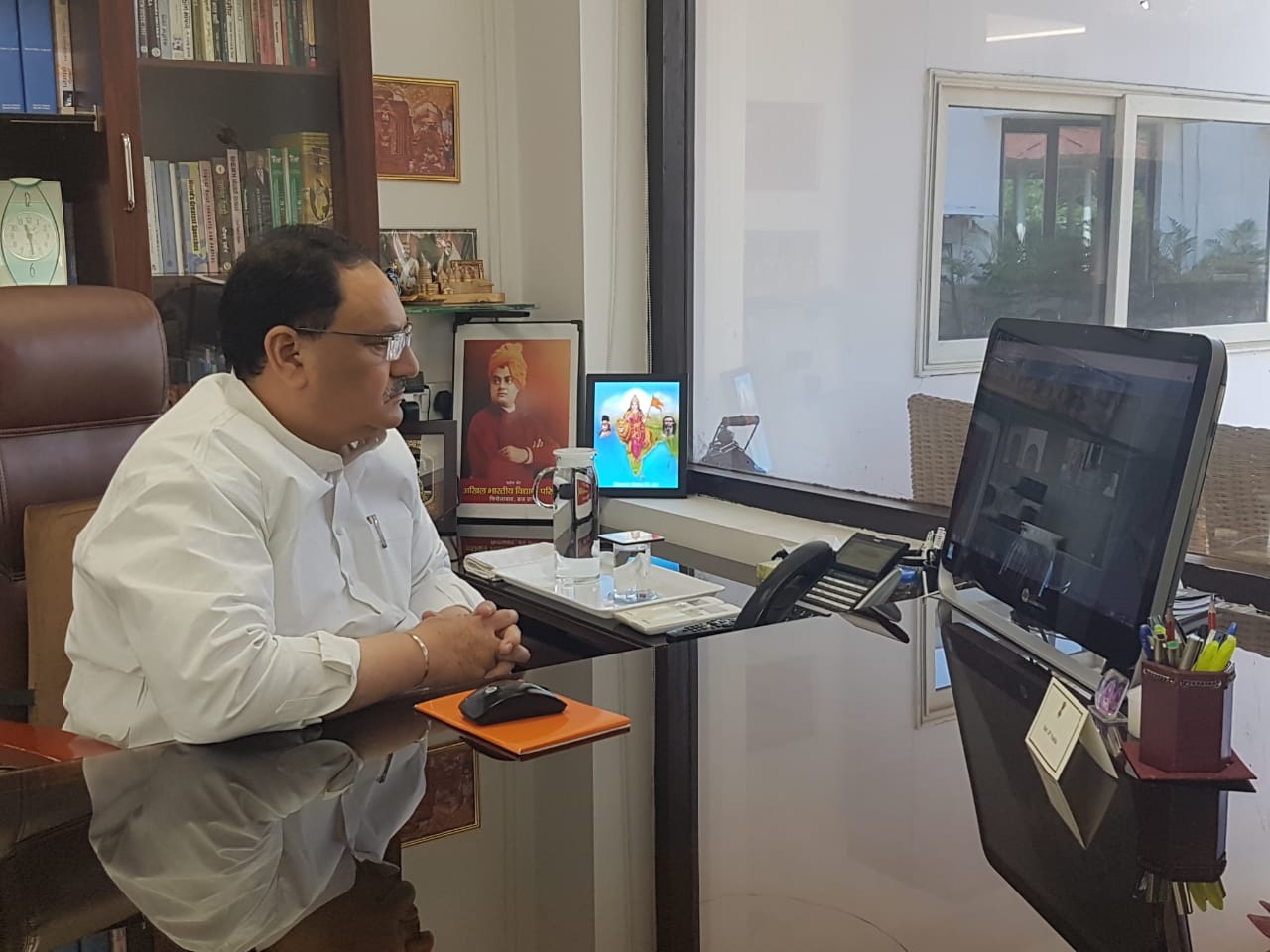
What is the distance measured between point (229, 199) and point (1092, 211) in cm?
189

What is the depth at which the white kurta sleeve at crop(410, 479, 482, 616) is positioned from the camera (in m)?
1.89

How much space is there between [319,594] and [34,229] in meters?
A: 1.49

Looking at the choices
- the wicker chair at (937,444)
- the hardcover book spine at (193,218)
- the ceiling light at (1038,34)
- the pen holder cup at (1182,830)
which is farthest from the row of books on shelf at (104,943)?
the ceiling light at (1038,34)

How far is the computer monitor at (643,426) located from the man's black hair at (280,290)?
1395 millimetres

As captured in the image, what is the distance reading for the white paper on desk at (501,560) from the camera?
93.7 inches

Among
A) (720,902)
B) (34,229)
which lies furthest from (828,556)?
(34,229)

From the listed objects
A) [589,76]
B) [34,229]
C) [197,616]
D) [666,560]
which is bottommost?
[666,560]

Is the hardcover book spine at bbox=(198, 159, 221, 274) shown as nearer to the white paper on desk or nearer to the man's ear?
the white paper on desk

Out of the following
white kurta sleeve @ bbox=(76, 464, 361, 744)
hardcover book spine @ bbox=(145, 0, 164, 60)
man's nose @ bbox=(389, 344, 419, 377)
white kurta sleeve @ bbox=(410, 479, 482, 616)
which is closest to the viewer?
white kurta sleeve @ bbox=(76, 464, 361, 744)

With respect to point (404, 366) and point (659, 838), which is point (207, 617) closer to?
point (404, 366)

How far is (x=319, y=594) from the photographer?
166 cm

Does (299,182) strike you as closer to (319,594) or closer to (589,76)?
(589,76)

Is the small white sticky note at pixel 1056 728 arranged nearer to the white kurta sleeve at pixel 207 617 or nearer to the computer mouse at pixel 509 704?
the computer mouse at pixel 509 704

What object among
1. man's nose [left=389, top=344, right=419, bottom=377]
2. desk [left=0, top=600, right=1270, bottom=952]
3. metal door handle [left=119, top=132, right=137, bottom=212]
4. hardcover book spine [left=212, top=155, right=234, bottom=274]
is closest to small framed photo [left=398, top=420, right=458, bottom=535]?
hardcover book spine [left=212, top=155, right=234, bottom=274]
